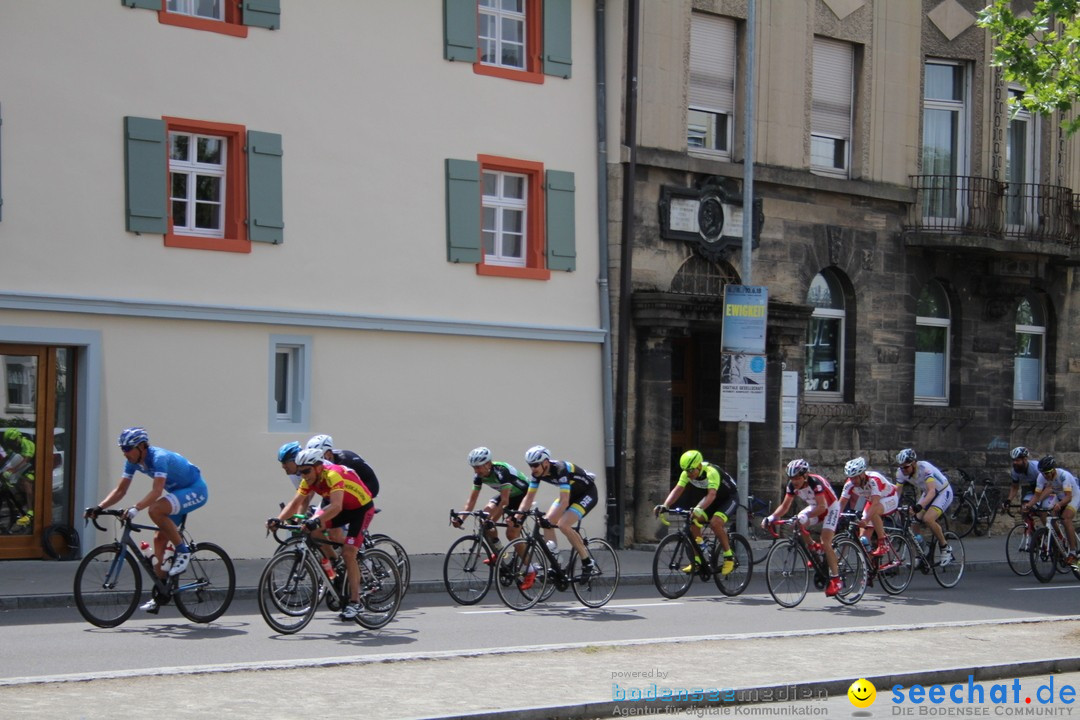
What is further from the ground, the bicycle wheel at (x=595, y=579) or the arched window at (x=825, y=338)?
the arched window at (x=825, y=338)

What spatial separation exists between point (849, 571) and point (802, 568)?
57 cm

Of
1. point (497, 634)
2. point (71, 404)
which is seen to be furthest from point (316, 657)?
point (71, 404)

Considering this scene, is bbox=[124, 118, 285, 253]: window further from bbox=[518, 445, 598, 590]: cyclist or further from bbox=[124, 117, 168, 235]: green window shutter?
bbox=[518, 445, 598, 590]: cyclist

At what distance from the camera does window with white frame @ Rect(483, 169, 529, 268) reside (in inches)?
884

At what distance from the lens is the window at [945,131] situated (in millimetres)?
27609

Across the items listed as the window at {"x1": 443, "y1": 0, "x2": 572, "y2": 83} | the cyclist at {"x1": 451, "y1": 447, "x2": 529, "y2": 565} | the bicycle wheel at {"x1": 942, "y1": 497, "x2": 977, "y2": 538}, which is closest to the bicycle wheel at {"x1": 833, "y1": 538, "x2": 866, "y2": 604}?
the cyclist at {"x1": 451, "y1": 447, "x2": 529, "y2": 565}

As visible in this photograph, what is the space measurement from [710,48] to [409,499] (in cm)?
874

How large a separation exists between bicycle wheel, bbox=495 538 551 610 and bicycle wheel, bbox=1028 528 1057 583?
8.13 m

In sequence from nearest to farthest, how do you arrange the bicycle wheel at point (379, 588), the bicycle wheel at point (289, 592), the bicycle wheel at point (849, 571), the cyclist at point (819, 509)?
the bicycle wheel at point (289, 592) < the bicycle wheel at point (379, 588) < the cyclist at point (819, 509) < the bicycle wheel at point (849, 571)

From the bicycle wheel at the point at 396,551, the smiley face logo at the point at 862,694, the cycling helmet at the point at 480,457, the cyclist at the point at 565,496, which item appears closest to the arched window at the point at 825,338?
the cyclist at the point at 565,496

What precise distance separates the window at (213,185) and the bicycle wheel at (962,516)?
1358cm

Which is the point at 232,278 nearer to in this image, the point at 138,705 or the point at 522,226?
the point at 522,226

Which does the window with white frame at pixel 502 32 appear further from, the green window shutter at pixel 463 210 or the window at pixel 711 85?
the window at pixel 711 85

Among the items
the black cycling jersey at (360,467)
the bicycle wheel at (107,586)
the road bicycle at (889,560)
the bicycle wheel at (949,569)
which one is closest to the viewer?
the bicycle wheel at (107,586)
